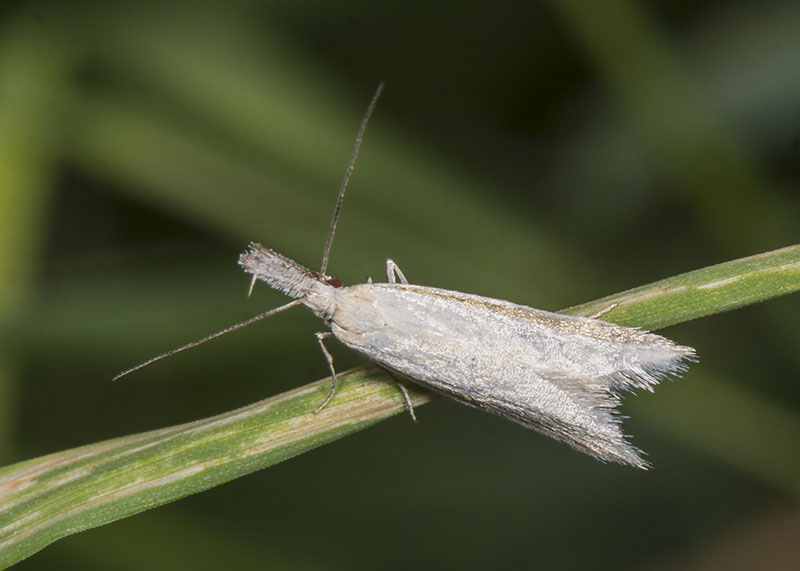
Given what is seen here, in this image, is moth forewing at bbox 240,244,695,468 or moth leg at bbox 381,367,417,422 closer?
moth forewing at bbox 240,244,695,468

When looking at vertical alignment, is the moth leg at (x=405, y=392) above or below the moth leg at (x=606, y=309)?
below

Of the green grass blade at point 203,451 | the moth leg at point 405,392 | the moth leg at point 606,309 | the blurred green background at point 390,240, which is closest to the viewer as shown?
the green grass blade at point 203,451

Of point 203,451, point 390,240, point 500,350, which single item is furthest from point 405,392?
point 390,240

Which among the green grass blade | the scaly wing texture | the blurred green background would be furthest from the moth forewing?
the blurred green background

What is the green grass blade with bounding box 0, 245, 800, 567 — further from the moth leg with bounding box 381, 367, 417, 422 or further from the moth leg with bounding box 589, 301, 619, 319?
the moth leg with bounding box 381, 367, 417, 422

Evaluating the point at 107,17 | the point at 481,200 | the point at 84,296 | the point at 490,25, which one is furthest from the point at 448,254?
the point at 107,17

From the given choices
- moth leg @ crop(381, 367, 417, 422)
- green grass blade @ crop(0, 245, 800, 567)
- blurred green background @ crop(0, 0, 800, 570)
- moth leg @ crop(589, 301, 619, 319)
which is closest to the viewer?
green grass blade @ crop(0, 245, 800, 567)

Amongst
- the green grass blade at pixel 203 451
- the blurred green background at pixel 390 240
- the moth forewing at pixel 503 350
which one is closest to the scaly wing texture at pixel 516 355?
the moth forewing at pixel 503 350

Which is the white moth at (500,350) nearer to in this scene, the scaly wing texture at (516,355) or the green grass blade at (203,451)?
the scaly wing texture at (516,355)

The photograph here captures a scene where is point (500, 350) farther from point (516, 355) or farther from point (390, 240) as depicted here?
point (390, 240)

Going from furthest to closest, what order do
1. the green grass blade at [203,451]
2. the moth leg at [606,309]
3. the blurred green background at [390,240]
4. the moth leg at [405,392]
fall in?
the blurred green background at [390,240] → the moth leg at [405,392] → the moth leg at [606,309] → the green grass blade at [203,451]
